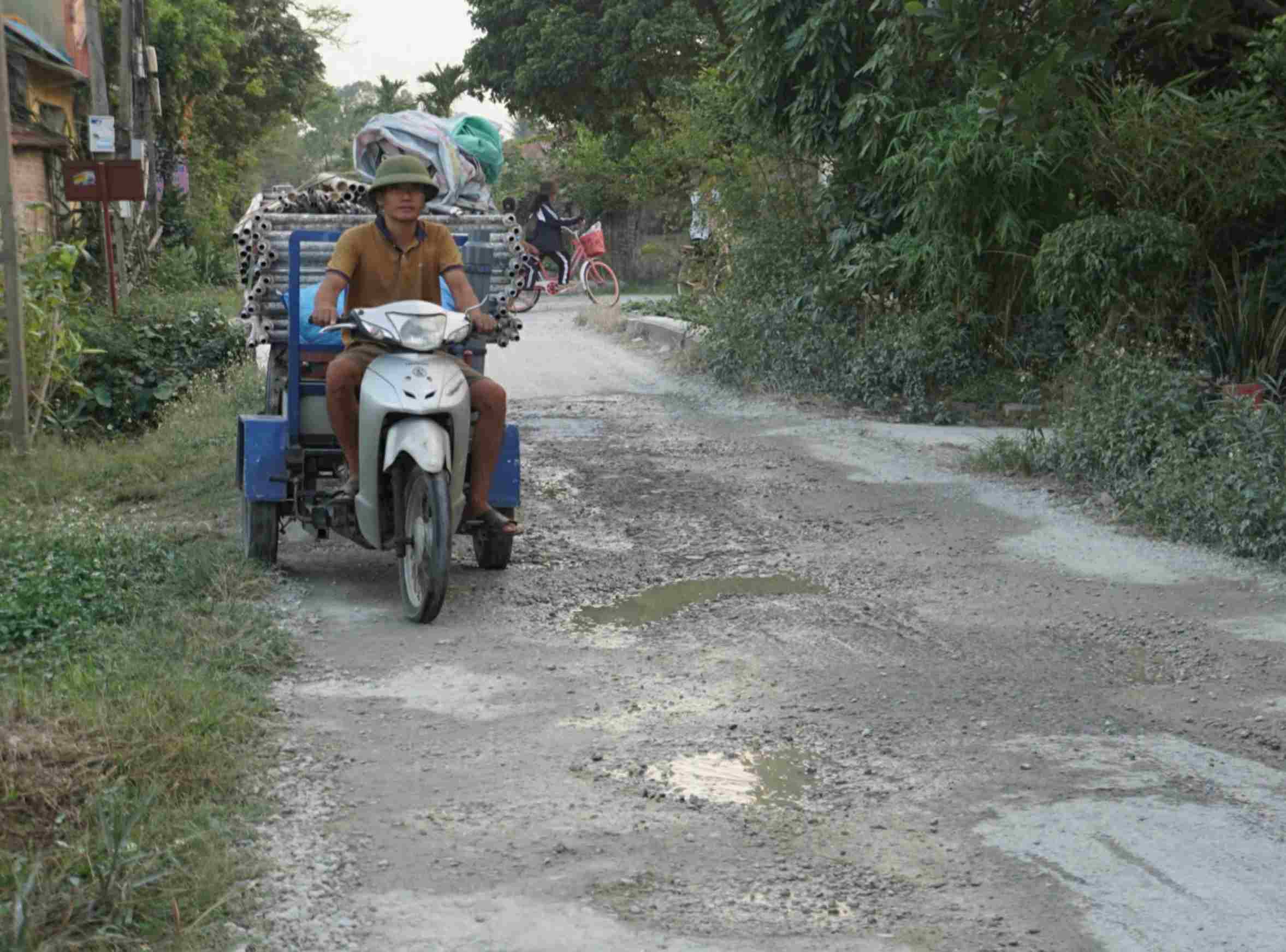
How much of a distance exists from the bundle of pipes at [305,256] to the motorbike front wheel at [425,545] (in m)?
1.30

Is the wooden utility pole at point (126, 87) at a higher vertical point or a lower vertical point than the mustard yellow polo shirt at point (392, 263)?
higher

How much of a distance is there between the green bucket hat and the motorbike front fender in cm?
103

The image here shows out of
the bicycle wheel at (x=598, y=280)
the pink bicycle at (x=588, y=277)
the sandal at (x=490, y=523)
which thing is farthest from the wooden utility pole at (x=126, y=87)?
the sandal at (x=490, y=523)

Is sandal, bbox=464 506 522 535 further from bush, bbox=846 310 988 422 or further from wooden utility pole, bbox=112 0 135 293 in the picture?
wooden utility pole, bbox=112 0 135 293

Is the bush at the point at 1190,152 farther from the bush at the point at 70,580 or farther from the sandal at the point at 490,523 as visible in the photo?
the bush at the point at 70,580

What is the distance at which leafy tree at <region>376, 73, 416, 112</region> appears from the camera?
60625 mm

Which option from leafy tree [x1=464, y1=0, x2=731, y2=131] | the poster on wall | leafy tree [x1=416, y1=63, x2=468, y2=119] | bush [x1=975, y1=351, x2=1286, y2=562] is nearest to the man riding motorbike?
bush [x1=975, y1=351, x2=1286, y2=562]

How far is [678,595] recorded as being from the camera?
23.0ft

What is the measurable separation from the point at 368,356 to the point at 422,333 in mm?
329

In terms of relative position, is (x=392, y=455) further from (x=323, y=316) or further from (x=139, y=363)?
(x=139, y=363)

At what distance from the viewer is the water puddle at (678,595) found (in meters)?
6.60

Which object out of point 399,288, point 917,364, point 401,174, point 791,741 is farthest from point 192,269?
point 791,741

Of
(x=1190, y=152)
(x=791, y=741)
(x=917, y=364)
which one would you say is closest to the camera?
(x=791, y=741)

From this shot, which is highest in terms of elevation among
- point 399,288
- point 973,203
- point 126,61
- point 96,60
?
point 126,61
